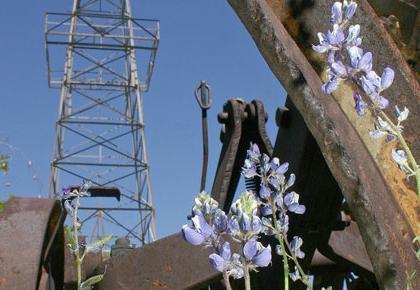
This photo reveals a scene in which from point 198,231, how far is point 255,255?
0.30ft

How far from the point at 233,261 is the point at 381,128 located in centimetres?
30

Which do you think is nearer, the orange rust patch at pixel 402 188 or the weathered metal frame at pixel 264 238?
the orange rust patch at pixel 402 188

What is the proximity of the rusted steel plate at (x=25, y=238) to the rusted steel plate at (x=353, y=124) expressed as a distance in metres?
1.08

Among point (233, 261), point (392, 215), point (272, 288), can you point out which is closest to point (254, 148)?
point (392, 215)

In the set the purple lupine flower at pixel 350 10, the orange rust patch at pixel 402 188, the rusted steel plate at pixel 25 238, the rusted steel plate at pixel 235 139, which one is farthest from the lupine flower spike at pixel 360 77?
the rusted steel plate at pixel 235 139

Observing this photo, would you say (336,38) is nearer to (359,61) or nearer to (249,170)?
(359,61)

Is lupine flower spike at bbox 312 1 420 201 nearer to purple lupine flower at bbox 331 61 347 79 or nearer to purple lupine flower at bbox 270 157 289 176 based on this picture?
purple lupine flower at bbox 331 61 347 79

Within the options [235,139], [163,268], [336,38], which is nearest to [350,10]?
[336,38]

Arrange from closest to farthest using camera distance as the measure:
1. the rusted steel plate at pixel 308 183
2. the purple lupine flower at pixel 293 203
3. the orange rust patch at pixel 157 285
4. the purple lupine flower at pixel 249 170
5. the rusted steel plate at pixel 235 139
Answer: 1. the purple lupine flower at pixel 293 203
2. the purple lupine flower at pixel 249 170
3. the rusted steel plate at pixel 308 183
4. the orange rust patch at pixel 157 285
5. the rusted steel plate at pixel 235 139

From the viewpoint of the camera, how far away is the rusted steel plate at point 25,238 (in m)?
2.49

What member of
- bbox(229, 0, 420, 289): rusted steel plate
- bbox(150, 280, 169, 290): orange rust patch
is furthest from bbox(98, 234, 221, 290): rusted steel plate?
bbox(229, 0, 420, 289): rusted steel plate

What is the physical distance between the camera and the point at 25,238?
104 inches

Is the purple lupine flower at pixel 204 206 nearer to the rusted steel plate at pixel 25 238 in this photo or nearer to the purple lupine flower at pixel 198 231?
the purple lupine flower at pixel 198 231

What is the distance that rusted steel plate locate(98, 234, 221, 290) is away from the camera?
3.08 metres
